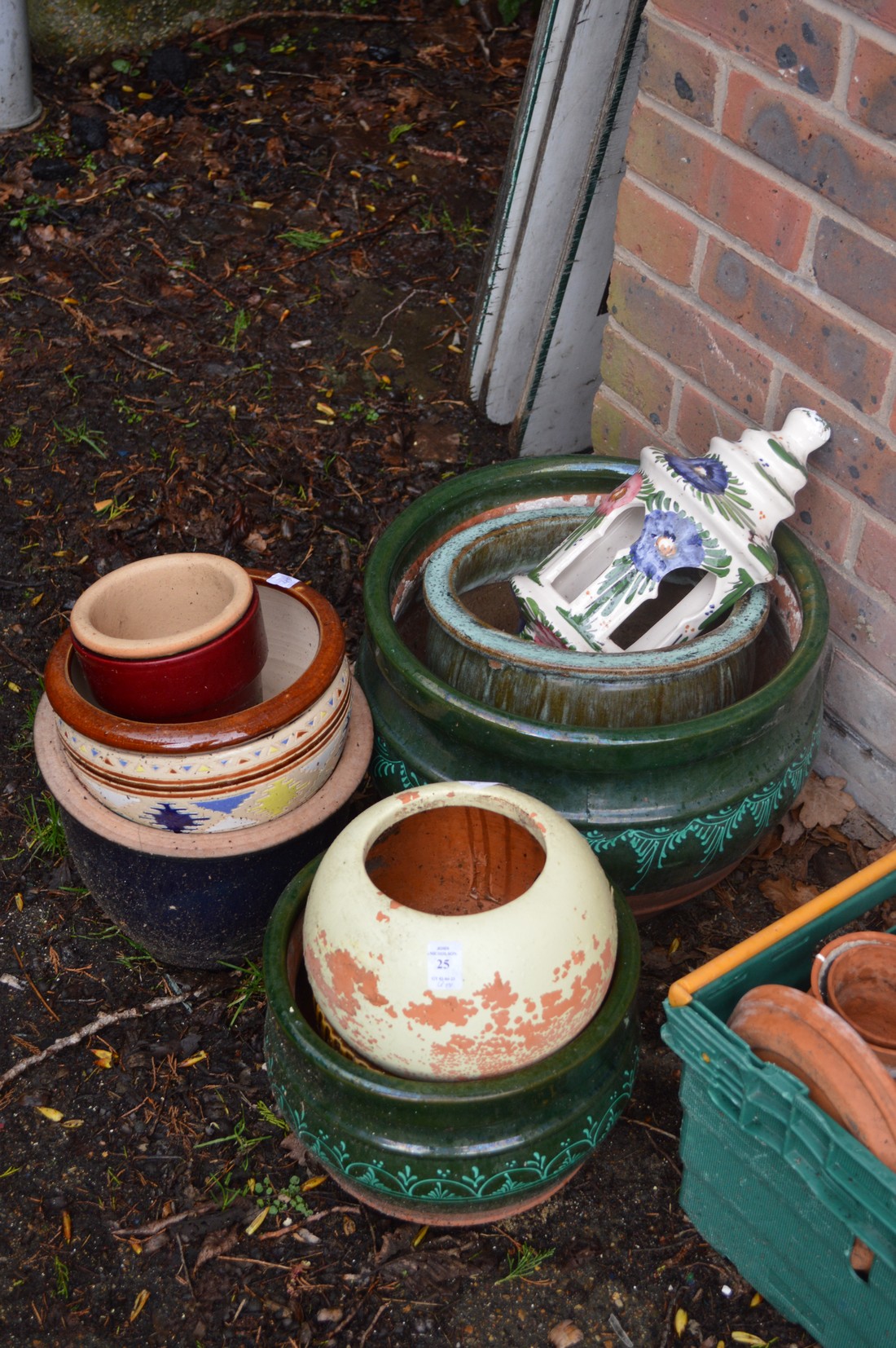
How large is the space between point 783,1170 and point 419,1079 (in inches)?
21.3

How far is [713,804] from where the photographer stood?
227 centimetres

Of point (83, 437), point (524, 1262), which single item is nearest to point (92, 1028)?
point (524, 1262)

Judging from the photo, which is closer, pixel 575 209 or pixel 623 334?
pixel 623 334

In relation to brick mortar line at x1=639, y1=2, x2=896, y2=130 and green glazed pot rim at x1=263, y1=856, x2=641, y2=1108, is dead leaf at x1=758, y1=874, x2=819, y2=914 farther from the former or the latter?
brick mortar line at x1=639, y1=2, x2=896, y2=130

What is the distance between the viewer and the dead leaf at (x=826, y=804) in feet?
9.20

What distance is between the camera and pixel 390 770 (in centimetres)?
244

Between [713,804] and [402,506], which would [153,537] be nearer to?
[402,506]

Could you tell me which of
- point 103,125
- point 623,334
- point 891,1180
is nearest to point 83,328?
point 103,125

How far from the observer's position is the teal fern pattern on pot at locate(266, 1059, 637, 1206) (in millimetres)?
1938

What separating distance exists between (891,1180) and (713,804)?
0.79 metres

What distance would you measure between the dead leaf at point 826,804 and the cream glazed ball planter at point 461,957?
3.11ft

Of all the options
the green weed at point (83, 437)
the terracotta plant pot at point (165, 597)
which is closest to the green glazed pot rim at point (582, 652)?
the terracotta plant pot at point (165, 597)

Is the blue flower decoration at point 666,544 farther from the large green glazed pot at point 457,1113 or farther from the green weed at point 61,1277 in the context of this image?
the green weed at point 61,1277

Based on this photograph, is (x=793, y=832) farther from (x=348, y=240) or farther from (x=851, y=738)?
(x=348, y=240)
